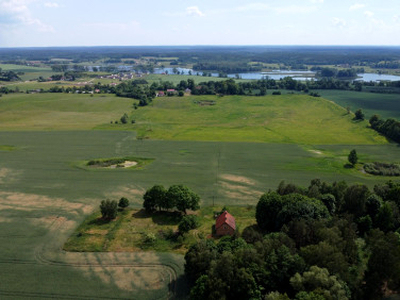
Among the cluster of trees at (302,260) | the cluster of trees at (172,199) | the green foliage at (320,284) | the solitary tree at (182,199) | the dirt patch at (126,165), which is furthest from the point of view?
the dirt patch at (126,165)

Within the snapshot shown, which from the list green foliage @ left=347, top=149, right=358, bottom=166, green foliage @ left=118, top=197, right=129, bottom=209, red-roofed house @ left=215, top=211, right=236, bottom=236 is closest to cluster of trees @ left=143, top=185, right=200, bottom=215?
green foliage @ left=118, top=197, right=129, bottom=209

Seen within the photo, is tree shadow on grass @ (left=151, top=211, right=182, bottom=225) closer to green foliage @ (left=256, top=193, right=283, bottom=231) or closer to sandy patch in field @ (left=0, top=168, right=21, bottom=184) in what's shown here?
green foliage @ (left=256, top=193, right=283, bottom=231)

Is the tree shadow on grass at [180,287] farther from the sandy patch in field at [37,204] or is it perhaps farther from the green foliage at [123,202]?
the sandy patch in field at [37,204]

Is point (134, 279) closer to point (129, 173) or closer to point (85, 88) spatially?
point (129, 173)

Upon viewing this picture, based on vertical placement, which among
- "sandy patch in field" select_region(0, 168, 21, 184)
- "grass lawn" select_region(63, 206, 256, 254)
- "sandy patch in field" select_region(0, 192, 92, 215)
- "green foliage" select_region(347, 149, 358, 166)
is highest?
"green foliage" select_region(347, 149, 358, 166)

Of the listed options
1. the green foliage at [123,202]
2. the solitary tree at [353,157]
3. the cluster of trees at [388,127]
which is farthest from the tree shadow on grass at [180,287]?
the cluster of trees at [388,127]
